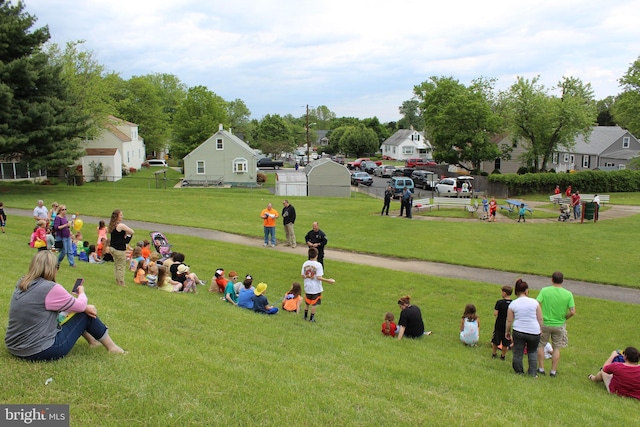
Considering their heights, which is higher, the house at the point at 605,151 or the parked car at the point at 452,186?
the house at the point at 605,151

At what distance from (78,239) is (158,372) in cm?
1278

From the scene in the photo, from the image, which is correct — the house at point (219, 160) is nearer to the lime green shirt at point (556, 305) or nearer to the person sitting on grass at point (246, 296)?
the person sitting on grass at point (246, 296)

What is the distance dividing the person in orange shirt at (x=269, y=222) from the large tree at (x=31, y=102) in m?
20.8

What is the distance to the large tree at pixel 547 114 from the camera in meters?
52.0

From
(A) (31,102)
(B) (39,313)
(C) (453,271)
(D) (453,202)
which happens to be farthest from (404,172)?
(B) (39,313)

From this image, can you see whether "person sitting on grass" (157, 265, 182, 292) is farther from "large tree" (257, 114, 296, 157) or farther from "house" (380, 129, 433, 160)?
"house" (380, 129, 433, 160)

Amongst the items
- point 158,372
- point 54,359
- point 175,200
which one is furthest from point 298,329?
point 175,200

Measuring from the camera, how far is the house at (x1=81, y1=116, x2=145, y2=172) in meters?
56.8

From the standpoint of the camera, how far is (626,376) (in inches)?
335

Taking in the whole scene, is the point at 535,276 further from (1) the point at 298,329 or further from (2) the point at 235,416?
(2) the point at 235,416

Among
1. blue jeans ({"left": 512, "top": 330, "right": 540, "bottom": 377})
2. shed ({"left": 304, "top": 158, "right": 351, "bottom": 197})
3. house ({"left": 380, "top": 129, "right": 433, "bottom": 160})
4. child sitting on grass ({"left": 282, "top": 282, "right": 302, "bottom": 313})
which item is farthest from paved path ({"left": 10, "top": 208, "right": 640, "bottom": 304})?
house ({"left": 380, "top": 129, "right": 433, "bottom": 160})

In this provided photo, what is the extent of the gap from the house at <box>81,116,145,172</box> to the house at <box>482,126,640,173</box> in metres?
46.2

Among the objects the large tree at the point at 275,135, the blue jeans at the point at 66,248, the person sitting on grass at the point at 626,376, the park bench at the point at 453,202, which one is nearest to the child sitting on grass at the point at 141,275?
the blue jeans at the point at 66,248

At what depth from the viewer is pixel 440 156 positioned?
195ft
